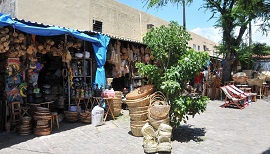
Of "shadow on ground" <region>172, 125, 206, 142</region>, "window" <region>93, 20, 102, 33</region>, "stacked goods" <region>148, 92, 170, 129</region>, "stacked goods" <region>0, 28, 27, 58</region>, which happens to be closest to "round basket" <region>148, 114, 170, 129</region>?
"stacked goods" <region>148, 92, 170, 129</region>

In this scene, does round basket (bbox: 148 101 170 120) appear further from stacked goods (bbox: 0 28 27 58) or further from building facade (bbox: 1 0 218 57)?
building facade (bbox: 1 0 218 57)

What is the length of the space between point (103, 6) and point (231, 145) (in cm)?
1126

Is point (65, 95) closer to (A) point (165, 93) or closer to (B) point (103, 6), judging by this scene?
(A) point (165, 93)

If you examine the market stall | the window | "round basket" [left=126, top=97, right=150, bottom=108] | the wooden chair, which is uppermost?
the window

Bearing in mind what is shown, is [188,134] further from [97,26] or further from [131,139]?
[97,26]

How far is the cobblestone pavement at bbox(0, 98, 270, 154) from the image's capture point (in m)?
4.78

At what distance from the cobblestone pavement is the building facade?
5.08m

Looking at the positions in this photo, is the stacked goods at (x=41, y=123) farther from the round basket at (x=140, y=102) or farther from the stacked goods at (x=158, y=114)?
the stacked goods at (x=158, y=114)

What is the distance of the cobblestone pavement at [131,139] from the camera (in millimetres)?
4777

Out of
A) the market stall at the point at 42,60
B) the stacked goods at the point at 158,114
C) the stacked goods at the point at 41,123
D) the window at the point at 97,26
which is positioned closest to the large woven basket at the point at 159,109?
the stacked goods at the point at 158,114

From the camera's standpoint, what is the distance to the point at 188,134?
589 centimetres

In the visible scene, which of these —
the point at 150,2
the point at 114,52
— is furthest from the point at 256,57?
the point at 114,52

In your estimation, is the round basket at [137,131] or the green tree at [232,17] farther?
the green tree at [232,17]

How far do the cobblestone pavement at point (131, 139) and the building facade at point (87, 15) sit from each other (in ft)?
16.7
